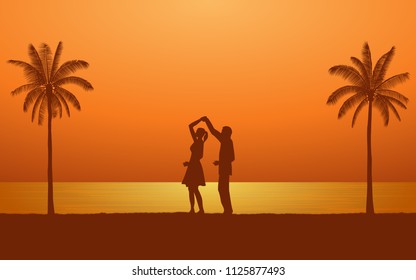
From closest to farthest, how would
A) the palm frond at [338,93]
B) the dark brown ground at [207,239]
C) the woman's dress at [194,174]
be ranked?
the dark brown ground at [207,239]
the woman's dress at [194,174]
the palm frond at [338,93]

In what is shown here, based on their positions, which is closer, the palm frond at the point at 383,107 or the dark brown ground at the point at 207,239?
the dark brown ground at the point at 207,239

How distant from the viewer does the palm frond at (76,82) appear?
4003 centimetres

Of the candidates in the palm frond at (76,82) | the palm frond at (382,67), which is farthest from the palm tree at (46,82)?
the palm frond at (382,67)

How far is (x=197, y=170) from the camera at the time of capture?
22922 mm

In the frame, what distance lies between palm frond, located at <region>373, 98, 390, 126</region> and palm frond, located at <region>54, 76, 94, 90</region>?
15165 millimetres

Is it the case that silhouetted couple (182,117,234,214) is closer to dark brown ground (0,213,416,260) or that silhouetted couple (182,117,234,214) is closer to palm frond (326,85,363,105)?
dark brown ground (0,213,416,260)

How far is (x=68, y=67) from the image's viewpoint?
41094 mm

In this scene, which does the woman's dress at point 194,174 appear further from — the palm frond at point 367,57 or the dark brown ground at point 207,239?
the palm frond at point 367,57

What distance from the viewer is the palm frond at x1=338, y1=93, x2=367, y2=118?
41781 millimetres

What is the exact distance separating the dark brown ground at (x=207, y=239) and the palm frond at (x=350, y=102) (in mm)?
18899

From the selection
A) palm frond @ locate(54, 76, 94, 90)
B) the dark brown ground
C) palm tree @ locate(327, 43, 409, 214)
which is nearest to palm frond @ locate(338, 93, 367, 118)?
palm tree @ locate(327, 43, 409, 214)

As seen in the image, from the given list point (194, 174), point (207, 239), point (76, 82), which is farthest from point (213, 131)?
point (76, 82)

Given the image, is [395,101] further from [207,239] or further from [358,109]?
[207,239]
